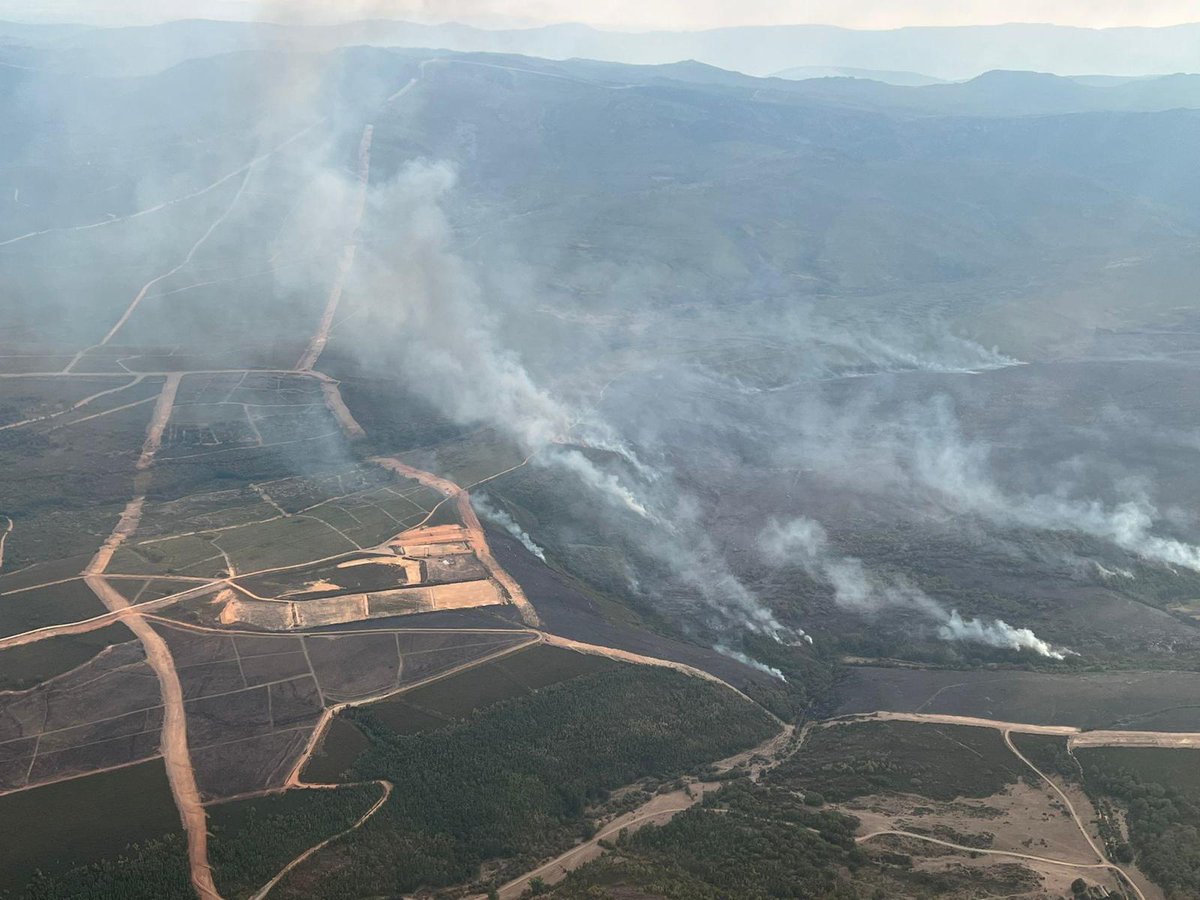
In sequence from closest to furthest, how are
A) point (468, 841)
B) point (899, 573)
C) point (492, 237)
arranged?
point (468, 841) → point (899, 573) → point (492, 237)

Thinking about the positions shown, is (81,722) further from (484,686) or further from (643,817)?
(643,817)

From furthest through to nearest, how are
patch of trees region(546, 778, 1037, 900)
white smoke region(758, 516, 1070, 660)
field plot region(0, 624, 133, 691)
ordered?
white smoke region(758, 516, 1070, 660) < field plot region(0, 624, 133, 691) < patch of trees region(546, 778, 1037, 900)

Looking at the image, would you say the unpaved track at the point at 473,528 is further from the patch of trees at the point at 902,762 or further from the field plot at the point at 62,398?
the field plot at the point at 62,398

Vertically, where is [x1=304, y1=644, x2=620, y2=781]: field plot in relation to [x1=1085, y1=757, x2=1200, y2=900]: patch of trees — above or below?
below

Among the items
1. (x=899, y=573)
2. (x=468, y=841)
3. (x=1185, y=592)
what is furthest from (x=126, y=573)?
(x=1185, y=592)

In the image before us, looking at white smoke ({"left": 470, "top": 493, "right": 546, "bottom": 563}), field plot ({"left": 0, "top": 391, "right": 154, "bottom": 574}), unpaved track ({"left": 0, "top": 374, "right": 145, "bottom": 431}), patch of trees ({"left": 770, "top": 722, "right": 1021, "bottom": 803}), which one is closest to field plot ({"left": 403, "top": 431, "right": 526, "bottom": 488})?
white smoke ({"left": 470, "top": 493, "right": 546, "bottom": 563})

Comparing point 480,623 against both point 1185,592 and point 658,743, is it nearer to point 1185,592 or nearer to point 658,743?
point 658,743

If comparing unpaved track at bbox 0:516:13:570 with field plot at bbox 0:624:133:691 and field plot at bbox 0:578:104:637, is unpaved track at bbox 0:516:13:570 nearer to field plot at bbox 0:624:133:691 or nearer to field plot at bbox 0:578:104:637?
field plot at bbox 0:578:104:637
